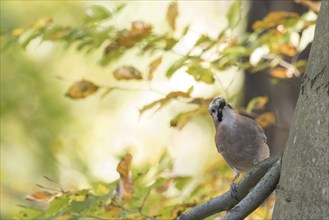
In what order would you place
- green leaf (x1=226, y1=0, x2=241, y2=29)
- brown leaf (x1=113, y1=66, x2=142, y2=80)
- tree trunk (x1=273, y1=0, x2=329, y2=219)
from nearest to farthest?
tree trunk (x1=273, y1=0, x2=329, y2=219)
brown leaf (x1=113, y1=66, x2=142, y2=80)
green leaf (x1=226, y1=0, x2=241, y2=29)

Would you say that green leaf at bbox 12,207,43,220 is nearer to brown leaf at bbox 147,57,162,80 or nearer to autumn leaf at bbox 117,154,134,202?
autumn leaf at bbox 117,154,134,202

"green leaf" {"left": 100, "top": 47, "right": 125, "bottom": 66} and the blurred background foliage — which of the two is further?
"green leaf" {"left": 100, "top": 47, "right": 125, "bottom": 66}

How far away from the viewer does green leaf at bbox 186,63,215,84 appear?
2.73 metres

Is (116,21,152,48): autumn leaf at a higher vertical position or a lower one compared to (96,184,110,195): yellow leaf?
higher

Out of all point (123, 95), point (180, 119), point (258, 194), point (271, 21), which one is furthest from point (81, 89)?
point (123, 95)

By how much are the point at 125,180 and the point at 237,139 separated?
54 centimetres

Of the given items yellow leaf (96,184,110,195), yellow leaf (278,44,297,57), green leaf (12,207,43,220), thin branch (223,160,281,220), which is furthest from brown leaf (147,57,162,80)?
thin branch (223,160,281,220)

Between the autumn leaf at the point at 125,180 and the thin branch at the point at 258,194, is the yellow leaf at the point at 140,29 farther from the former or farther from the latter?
the thin branch at the point at 258,194

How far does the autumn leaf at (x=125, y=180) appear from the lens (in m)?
2.48

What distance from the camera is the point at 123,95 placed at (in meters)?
10.2

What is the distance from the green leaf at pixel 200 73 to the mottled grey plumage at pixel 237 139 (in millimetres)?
102

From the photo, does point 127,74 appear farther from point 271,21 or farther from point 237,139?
point 271,21

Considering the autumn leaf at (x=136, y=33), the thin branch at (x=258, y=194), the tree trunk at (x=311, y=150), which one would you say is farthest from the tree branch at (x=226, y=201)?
the autumn leaf at (x=136, y=33)

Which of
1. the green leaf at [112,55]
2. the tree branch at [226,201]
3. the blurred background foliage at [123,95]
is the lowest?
the blurred background foliage at [123,95]
